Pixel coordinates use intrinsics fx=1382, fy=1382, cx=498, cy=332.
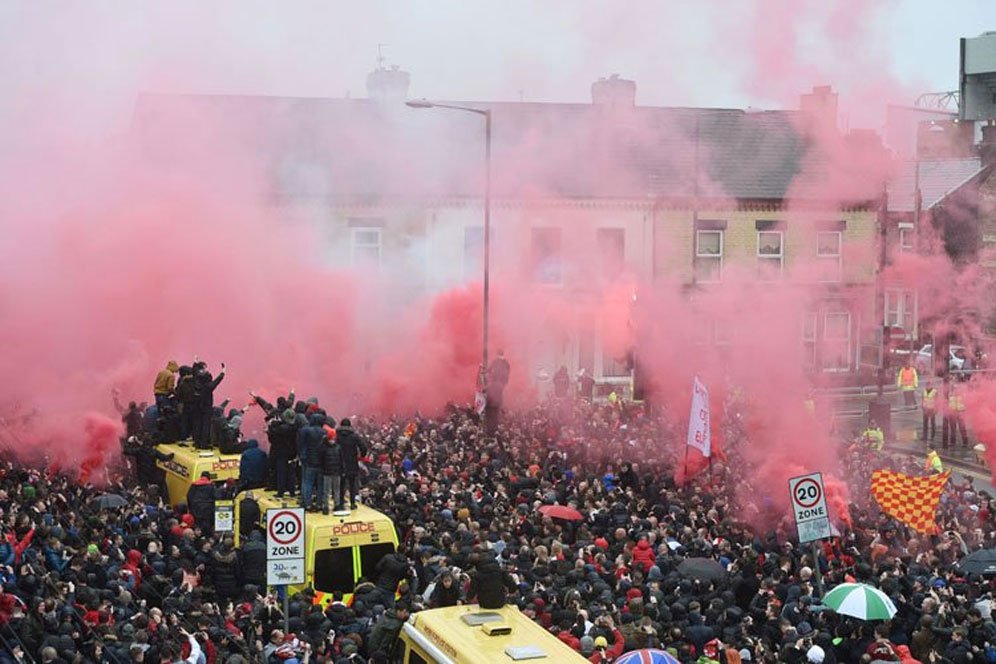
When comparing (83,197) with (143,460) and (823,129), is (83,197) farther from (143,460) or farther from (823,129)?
(823,129)

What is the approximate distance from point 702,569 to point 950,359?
21311mm

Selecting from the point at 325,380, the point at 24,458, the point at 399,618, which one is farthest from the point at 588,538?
the point at 325,380

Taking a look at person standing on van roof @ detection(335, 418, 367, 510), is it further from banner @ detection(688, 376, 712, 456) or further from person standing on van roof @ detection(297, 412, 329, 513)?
banner @ detection(688, 376, 712, 456)

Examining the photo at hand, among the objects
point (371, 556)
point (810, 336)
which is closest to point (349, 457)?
point (371, 556)

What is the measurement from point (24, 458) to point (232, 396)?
7501 mm

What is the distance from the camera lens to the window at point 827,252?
35.4 meters

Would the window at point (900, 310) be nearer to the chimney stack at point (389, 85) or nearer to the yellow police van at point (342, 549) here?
the chimney stack at point (389, 85)

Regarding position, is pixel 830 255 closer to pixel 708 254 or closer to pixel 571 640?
pixel 708 254

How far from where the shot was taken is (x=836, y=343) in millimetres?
37188

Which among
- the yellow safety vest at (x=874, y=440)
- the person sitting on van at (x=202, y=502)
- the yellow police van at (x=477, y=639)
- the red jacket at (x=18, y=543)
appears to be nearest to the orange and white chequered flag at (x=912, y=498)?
the yellow safety vest at (x=874, y=440)

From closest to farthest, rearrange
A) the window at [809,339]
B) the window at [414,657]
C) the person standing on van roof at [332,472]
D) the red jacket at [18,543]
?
the window at [414,657], the red jacket at [18,543], the person standing on van roof at [332,472], the window at [809,339]

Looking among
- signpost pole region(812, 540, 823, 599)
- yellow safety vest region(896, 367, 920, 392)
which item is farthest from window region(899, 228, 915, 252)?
signpost pole region(812, 540, 823, 599)

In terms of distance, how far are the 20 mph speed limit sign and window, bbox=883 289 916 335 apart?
85.9 ft

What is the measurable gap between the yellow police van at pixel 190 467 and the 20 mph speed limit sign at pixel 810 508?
22.0ft
